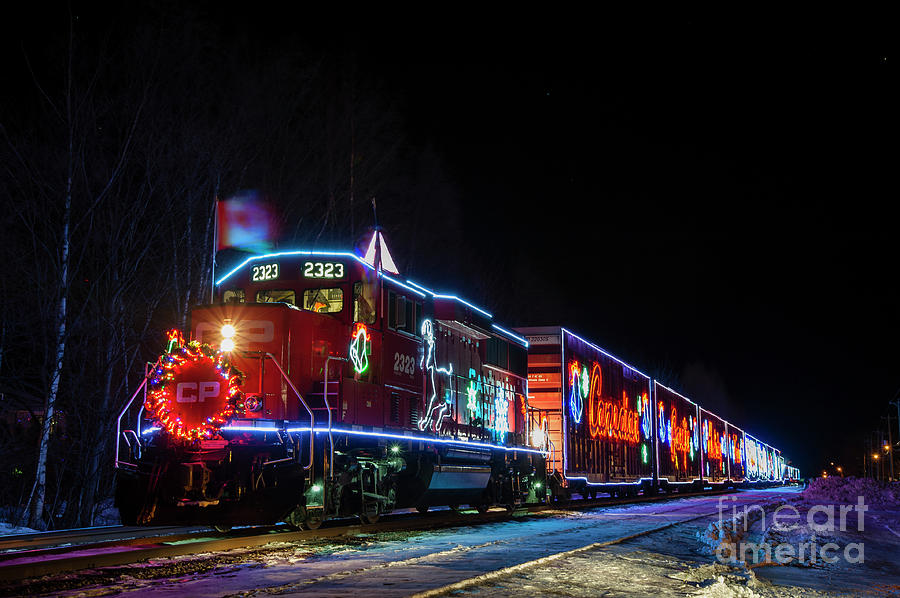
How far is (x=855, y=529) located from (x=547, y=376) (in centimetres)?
712

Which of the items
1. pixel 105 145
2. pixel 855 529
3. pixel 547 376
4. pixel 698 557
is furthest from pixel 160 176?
pixel 855 529

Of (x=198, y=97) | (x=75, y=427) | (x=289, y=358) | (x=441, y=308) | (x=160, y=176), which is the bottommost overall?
(x=75, y=427)

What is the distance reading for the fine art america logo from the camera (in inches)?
374

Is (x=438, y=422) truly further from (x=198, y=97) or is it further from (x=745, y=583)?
(x=198, y=97)

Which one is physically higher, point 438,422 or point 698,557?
point 438,422

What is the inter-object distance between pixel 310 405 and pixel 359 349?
1.15 meters

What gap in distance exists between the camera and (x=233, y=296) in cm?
1188

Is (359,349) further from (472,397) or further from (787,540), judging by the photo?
(787,540)

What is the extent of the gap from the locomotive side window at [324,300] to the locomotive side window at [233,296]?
1.02 metres

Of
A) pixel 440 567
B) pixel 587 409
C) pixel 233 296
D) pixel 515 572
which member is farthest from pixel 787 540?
pixel 587 409

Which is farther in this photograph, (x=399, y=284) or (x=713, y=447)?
(x=713, y=447)

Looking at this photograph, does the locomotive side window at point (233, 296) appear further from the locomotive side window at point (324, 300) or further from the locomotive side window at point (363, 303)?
the locomotive side window at point (363, 303)

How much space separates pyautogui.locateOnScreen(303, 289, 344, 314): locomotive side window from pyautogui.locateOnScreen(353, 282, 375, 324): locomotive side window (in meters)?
0.20

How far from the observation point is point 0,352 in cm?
1376
